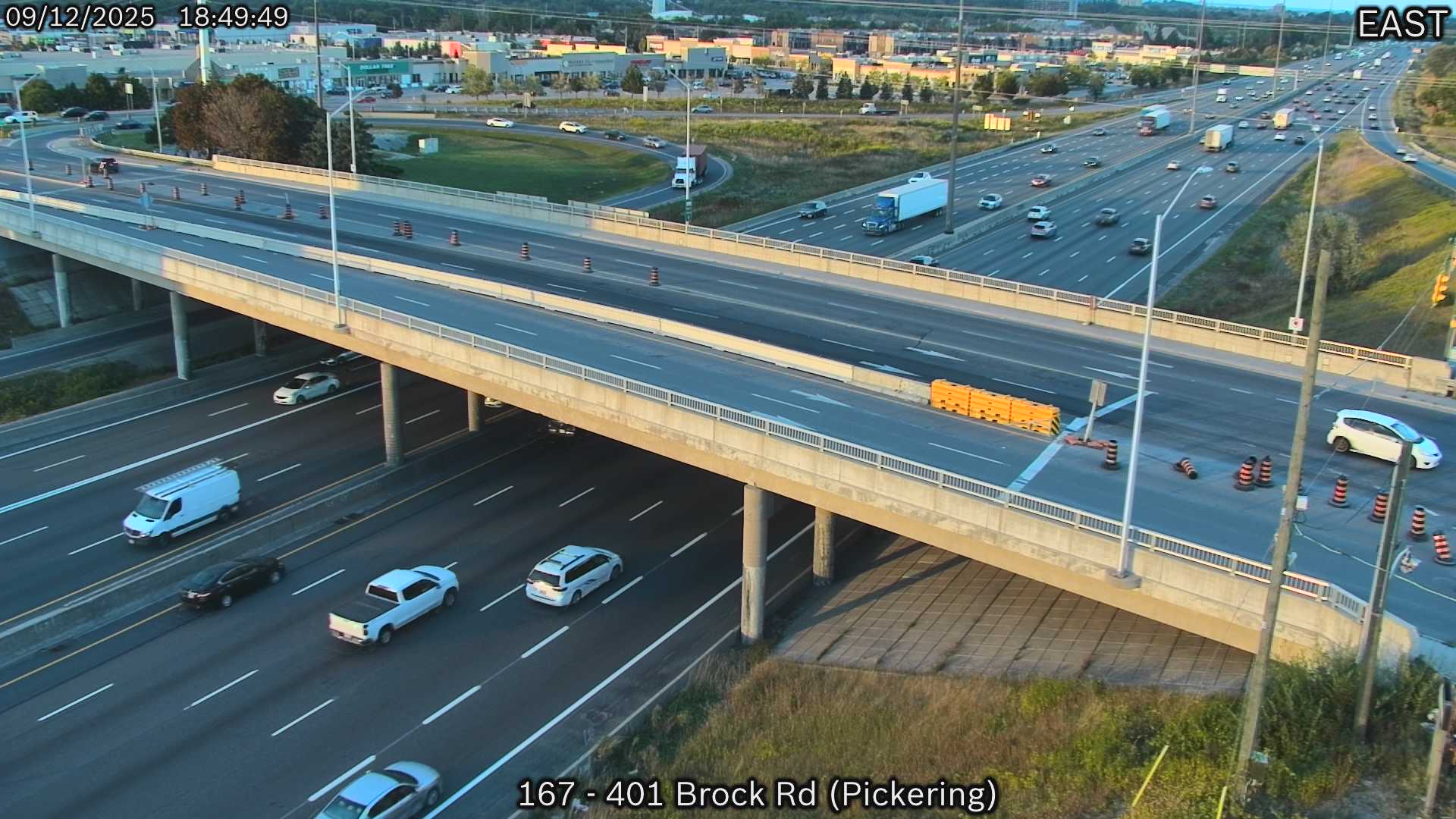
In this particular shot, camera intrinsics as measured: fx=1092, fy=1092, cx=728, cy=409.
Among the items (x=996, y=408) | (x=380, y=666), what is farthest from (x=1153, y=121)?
(x=380, y=666)

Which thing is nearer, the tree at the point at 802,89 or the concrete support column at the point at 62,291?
the concrete support column at the point at 62,291

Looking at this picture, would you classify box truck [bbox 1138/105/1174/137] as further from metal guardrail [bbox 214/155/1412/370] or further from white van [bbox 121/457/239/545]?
white van [bbox 121/457/239/545]

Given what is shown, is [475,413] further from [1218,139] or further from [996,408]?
[1218,139]

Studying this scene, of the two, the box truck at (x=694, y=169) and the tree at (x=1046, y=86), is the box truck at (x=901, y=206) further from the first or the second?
the tree at (x=1046, y=86)


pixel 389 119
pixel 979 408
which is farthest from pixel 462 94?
pixel 979 408

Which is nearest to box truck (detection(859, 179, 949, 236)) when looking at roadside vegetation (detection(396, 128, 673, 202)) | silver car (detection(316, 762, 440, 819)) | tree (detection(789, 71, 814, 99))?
roadside vegetation (detection(396, 128, 673, 202))

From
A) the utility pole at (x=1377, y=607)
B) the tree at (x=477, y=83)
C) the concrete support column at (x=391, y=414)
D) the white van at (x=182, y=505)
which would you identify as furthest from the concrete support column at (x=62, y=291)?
the tree at (x=477, y=83)
